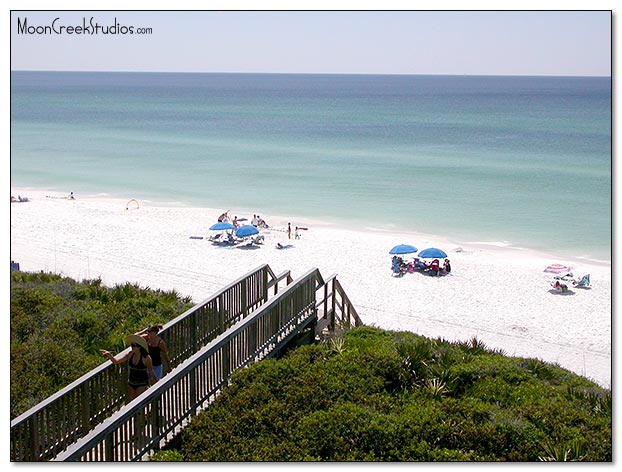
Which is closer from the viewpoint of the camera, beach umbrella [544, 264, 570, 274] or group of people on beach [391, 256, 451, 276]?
group of people on beach [391, 256, 451, 276]

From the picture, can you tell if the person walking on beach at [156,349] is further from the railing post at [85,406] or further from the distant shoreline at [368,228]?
the distant shoreline at [368,228]

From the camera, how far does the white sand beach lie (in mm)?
19312

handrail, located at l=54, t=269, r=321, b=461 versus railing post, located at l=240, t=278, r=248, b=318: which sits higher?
railing post, located at l=240, t=278, r=248, b=318

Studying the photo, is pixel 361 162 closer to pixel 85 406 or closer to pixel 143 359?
pixel 143 359

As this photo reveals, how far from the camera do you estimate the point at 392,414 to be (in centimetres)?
788

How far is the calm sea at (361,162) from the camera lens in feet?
121

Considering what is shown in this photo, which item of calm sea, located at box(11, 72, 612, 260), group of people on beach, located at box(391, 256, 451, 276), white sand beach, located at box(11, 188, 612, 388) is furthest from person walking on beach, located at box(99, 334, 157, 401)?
group of people on beach, located at box(391, 256, 451, 276)

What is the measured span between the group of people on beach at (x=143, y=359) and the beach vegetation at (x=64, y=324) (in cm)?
147

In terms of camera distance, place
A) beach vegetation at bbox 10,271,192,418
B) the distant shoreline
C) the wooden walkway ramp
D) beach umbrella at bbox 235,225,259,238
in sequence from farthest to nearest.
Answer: the distant shoreline < beach umbrella at bbox 235,225,259,238 < beach vegetation at bbox 10,271,192,418 < the wooden walkway ramp

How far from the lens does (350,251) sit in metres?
28.2

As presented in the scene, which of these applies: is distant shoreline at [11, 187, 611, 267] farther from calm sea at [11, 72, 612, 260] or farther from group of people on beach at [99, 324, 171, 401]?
group of people on beach at [99, 324, 171, 401]

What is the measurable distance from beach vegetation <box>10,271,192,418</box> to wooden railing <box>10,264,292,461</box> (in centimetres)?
132

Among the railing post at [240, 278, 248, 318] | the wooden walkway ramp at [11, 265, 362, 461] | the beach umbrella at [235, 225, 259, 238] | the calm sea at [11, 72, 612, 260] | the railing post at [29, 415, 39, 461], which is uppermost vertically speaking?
the calm sea at [11, 72, 612, 260]
